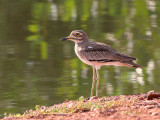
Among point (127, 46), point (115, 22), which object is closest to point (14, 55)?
point (127, 46)

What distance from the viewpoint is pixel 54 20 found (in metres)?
15.4

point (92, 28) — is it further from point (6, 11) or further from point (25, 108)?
point (25, 108)

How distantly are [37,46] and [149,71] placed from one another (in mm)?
3460

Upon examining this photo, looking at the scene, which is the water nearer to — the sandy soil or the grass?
the grass

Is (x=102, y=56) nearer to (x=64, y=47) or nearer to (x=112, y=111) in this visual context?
(x=112, y=111)

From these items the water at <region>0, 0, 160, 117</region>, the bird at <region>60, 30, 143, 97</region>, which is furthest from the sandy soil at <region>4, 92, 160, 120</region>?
the water at <region>0, 0, 160, 117</region>

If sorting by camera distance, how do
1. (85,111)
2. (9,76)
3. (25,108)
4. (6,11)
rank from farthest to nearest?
1. (6,11)
2. (9,76)
3. (25,108)
4. (85,111)

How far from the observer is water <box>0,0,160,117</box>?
8.44m

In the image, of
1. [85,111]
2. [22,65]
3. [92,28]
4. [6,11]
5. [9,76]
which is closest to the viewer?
[85,111]

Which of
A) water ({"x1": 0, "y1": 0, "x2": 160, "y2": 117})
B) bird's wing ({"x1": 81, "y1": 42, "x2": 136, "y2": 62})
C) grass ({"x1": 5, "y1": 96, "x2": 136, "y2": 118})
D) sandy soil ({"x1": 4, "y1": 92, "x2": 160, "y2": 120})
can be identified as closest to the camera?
sandy soil ({"x1": 4, "y1": 92, "x2": 160, "y2": 120})

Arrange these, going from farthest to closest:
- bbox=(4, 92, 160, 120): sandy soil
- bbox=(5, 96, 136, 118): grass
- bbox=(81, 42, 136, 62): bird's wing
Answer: bbox=(81, 42, 136, 62): bird's wing, bbox=(5, 96, 136, 118): grass, bbox=(4, 92, 160, 120): sandy soil

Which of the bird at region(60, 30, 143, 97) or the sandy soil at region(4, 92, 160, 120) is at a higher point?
the bird at region(60, 30, 143, 97)

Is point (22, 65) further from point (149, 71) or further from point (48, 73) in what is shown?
point (149, 71)

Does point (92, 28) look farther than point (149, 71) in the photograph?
Yes
